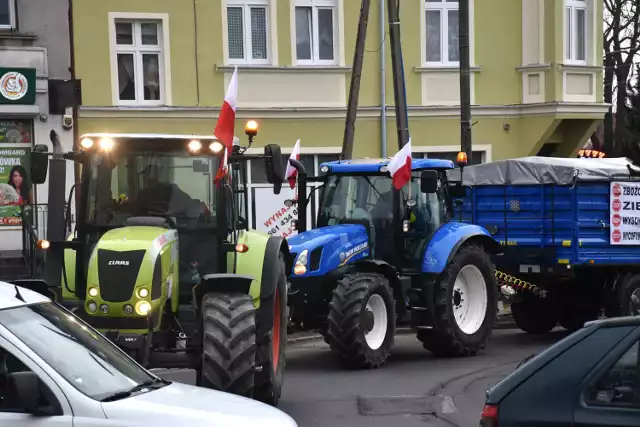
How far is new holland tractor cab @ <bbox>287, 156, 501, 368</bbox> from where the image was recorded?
12.7m

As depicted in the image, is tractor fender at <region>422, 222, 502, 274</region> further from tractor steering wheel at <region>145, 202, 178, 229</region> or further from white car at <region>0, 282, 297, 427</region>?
white car at <region>0, 282, 297, 427</region>

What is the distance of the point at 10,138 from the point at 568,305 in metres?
11.2

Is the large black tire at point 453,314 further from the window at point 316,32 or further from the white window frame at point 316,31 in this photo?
the window at point 316,32

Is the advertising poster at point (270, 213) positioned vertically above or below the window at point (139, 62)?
below

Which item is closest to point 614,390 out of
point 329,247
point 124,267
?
point 124,267

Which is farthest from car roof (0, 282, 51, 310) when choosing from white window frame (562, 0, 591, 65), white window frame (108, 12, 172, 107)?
white window frame (562, 0, 591, 65)

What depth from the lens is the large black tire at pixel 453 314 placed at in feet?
44.5

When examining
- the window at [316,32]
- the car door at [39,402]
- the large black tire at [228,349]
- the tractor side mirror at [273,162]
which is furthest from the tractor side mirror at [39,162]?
the window at [316,32]

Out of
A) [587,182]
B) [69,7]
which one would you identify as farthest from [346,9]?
[587,182]

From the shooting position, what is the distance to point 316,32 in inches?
906

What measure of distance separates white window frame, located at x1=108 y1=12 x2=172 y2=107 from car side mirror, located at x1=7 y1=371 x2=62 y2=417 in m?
17.1

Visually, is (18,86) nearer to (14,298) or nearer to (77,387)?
(14,298)

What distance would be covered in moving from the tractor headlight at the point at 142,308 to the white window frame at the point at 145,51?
13.5 m

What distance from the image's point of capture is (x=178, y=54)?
72.6 feet
